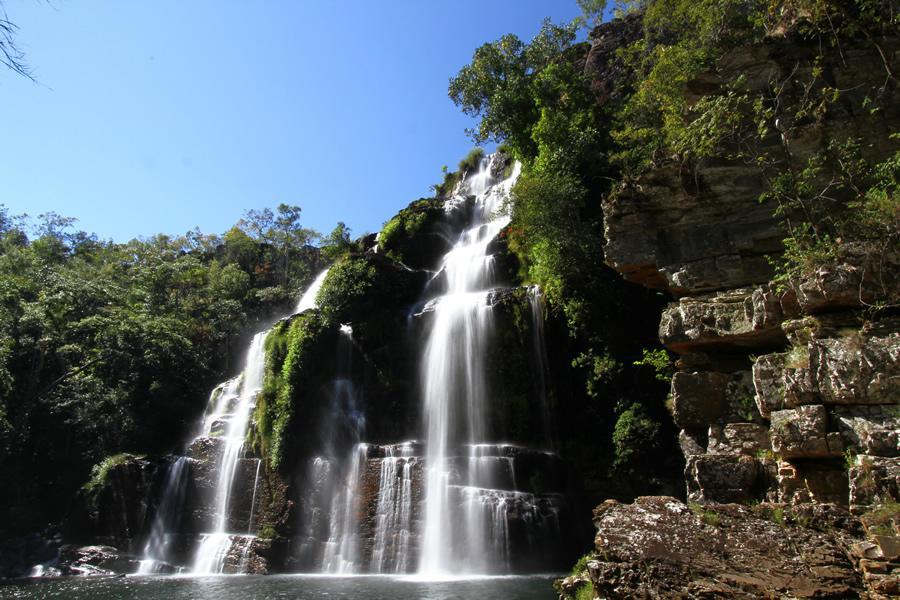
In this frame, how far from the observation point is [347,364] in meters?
21.1

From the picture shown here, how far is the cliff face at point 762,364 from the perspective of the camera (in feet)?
20.6

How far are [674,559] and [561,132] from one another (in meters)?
16.6

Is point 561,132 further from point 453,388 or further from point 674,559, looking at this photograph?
point 674,559

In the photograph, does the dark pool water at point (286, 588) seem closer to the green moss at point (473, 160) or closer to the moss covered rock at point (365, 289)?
the moss covered rock at point (365, 289)

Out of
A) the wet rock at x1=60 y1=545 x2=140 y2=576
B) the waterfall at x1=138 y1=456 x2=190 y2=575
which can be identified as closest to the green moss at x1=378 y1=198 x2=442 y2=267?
the waterfall at x1=138 y1=456 x2=190 y2=575

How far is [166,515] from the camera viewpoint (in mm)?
19828

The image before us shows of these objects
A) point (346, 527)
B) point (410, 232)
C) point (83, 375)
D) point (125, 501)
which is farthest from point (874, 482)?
point (83, 375)

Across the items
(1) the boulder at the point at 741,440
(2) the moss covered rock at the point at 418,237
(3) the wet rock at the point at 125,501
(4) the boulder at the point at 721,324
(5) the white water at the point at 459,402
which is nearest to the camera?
(1) the boulder at the point at 741,440

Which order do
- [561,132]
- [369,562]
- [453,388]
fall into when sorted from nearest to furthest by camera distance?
[369,562], [453,388], [561,132]

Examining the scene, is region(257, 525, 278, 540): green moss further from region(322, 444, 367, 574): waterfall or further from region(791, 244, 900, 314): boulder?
region(791, 244, 900, 314): boulder

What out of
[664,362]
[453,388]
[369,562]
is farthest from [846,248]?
[369,562]

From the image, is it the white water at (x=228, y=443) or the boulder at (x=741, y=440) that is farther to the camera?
the white water at (x=228, y=443)

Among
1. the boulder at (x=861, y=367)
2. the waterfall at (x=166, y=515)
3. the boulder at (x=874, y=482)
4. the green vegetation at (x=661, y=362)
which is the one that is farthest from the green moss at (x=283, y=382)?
the boulder at (x=874, y=482)

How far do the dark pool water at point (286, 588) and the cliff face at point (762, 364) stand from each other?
4676 millimetres
